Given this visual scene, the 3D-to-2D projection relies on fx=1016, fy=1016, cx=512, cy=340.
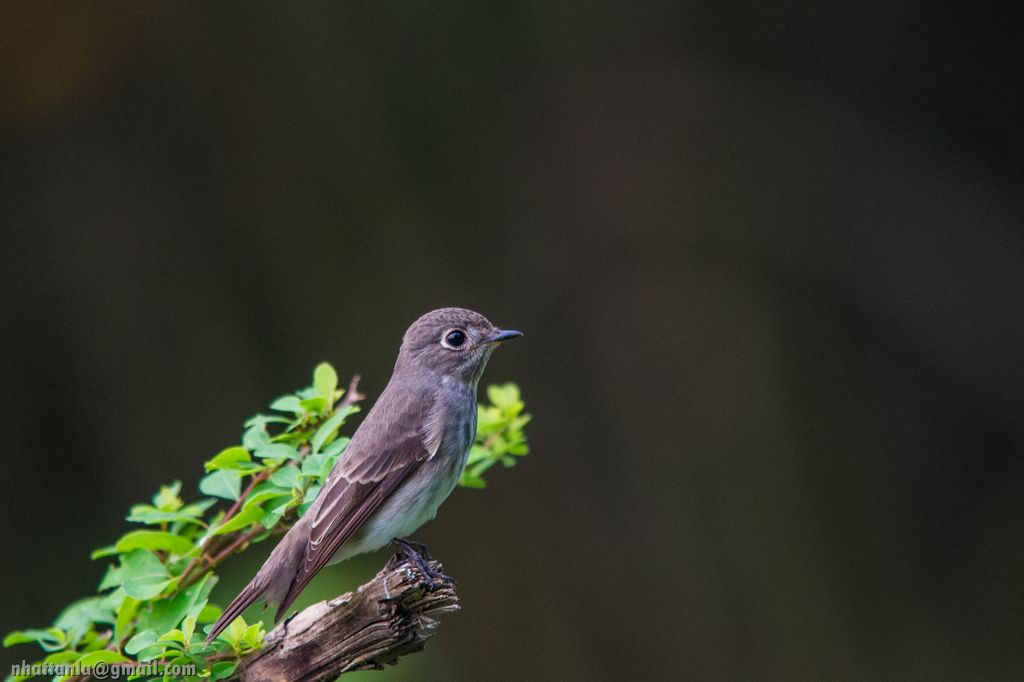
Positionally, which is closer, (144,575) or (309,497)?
(144,575)

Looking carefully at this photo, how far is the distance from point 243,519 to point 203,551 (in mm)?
313

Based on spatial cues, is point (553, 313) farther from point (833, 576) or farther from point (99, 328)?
point (99, 328)

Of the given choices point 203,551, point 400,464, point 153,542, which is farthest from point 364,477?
point 153,542

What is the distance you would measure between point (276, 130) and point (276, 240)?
0.79 metres

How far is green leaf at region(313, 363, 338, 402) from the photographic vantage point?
3325 millimetres

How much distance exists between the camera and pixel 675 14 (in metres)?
7.32

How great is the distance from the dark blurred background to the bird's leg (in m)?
3.56

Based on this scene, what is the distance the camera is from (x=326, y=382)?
3342 millimetres

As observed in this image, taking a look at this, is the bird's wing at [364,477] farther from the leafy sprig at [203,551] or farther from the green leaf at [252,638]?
the green leaf at [252,638]

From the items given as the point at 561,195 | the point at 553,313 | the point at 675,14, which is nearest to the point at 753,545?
the point at 553,313

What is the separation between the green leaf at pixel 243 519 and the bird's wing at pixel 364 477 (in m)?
0.27

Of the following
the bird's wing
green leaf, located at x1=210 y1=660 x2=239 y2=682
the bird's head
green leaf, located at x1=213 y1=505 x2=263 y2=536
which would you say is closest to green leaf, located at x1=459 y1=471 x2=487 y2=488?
the bird's wing

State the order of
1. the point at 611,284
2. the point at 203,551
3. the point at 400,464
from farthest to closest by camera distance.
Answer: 1. the point at 611,284
2. the point at 400,464
3. the point at 203,551

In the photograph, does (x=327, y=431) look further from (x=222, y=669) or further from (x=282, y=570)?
(x=222, y=669)
